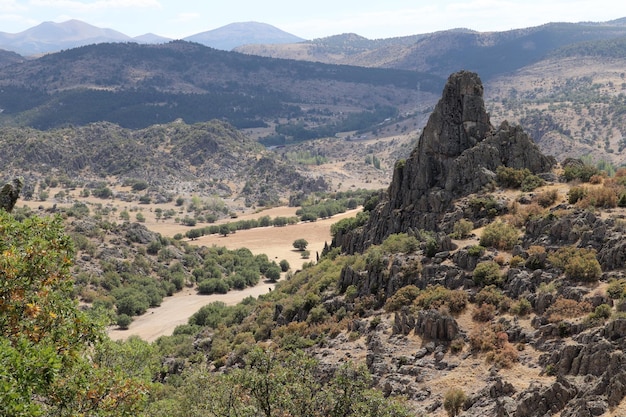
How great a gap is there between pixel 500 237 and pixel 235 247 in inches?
4894

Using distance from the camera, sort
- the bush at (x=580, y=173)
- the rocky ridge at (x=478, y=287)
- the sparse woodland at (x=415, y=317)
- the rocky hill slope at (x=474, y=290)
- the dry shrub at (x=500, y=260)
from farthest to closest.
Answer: the bush at (x=580, y=173) < the dry shrub at (x=500, y=260) < the rocky hill slope at (x=474, y=290) < the rocky ridge at (x=478, y=287) < the sparse woodland at (x=415, y=317)

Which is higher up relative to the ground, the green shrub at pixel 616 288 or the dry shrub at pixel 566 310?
the green shrub at pixel 616 288

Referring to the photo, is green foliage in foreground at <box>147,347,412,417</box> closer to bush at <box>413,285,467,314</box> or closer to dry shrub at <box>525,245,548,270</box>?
bush at <box>413,285,467,314</box>

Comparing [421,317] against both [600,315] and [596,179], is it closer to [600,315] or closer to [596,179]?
[600,315]

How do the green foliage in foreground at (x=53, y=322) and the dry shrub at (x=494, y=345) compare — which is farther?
the dry shrub at (x=494, y=345)

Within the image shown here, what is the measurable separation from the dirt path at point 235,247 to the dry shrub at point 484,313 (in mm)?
65475

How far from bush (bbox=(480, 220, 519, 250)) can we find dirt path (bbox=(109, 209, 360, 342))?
62.9m

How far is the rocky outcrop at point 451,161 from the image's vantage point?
68.6m

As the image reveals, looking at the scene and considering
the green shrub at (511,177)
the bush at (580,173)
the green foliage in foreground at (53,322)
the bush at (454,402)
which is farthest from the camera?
the green shrub at (511,177)

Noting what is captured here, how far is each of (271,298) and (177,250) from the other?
77.9 m

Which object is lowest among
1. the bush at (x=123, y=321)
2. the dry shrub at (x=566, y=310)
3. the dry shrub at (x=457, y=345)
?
the bush at (x=123, y=321)

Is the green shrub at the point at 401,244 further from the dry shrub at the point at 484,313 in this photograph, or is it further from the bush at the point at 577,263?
the bush at the point at 577,263

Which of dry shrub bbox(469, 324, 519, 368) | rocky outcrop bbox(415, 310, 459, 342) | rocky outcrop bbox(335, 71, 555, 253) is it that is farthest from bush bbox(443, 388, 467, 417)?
rocky outcrop bbox(335, 71, 555, 253)

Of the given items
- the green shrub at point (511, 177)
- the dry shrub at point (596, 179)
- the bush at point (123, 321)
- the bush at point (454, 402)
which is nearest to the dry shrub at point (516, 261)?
the bush at point (454, 402)
